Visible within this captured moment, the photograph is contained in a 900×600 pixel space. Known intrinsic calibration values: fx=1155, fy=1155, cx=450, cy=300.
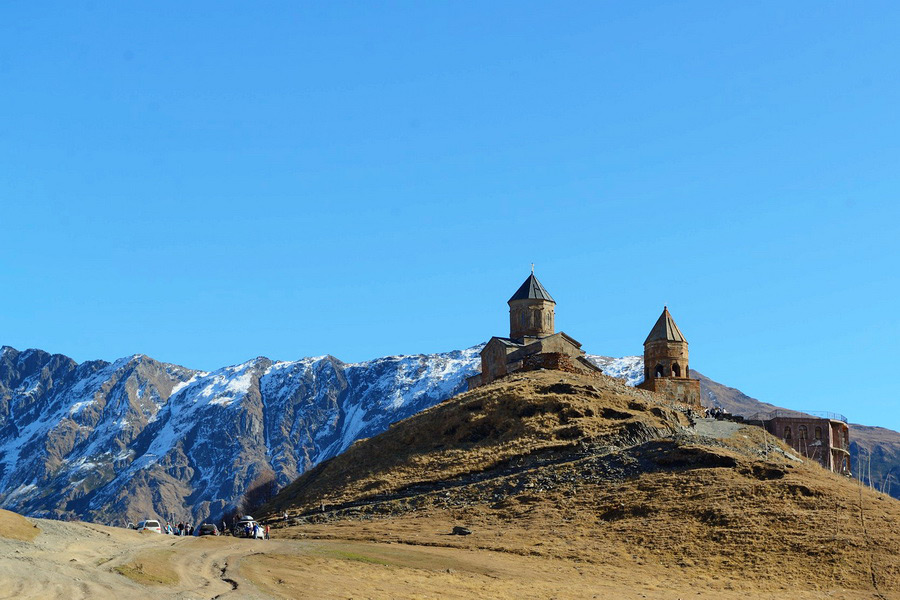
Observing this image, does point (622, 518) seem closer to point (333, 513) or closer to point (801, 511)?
point (801, 511)

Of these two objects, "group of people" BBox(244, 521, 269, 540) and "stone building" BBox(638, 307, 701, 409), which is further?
"stone building" BBox(638, 307, 701, 409)

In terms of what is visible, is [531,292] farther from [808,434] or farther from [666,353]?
[808,434]

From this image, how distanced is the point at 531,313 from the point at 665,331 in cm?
1187

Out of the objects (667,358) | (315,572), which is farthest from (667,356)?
(315,572)

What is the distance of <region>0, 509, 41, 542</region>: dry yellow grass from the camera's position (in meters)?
42.5

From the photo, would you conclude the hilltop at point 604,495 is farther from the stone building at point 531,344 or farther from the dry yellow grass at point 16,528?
the dry yellow grass at point 16,528

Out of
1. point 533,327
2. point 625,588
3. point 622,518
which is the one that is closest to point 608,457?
point 622,518

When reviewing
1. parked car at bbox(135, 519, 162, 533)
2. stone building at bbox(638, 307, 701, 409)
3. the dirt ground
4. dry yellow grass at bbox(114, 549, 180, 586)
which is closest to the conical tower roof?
stone building at bbox(638, 307, 701, 409)

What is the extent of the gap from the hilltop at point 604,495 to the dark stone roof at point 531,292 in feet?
60.3

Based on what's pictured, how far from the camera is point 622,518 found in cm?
5797

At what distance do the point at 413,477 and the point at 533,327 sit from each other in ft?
116

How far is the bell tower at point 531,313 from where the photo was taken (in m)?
102

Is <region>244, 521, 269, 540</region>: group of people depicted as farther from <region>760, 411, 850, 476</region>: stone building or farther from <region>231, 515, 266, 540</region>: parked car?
<region>760, 411, 850, 476</region>: stone building

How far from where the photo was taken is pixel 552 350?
323ft
